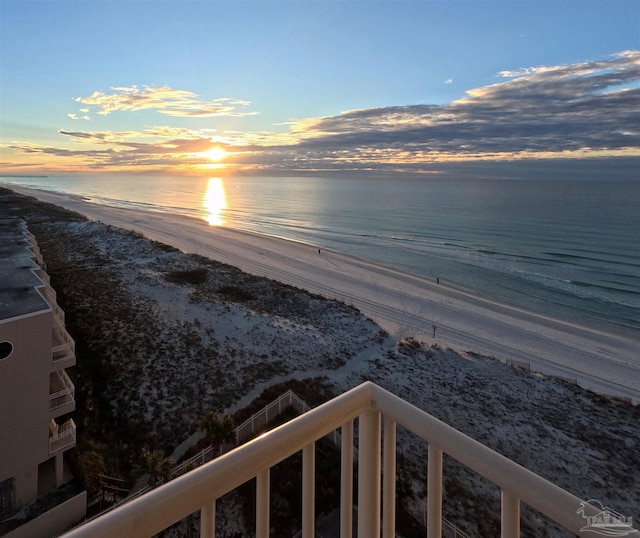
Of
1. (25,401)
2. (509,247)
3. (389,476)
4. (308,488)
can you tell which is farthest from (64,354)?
(509,247)

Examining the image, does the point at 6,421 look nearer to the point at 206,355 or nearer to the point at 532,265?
the point at 206,355

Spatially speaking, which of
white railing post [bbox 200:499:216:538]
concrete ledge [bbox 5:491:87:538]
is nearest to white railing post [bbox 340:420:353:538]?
white railing post [bbox 200:499:216:538]

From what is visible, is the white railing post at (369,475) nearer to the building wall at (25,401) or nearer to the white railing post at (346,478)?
the white railing post at (346,478)

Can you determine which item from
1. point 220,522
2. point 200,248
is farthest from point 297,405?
point 200,248

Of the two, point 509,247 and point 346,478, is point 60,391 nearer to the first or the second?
point 346,478

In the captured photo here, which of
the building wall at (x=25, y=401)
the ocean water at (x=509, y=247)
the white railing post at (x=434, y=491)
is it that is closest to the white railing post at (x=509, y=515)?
the white railing post at (x=434, y=491)

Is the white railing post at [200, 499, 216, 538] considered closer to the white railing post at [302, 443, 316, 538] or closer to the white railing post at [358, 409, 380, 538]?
the white railing post at [302, 443, 316, 538]

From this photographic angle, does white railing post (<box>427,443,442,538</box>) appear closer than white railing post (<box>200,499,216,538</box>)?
No

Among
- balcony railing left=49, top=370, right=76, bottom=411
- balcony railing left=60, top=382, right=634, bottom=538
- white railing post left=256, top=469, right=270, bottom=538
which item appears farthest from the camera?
balcony railing left=49, top=370, right=76, bottom=411
